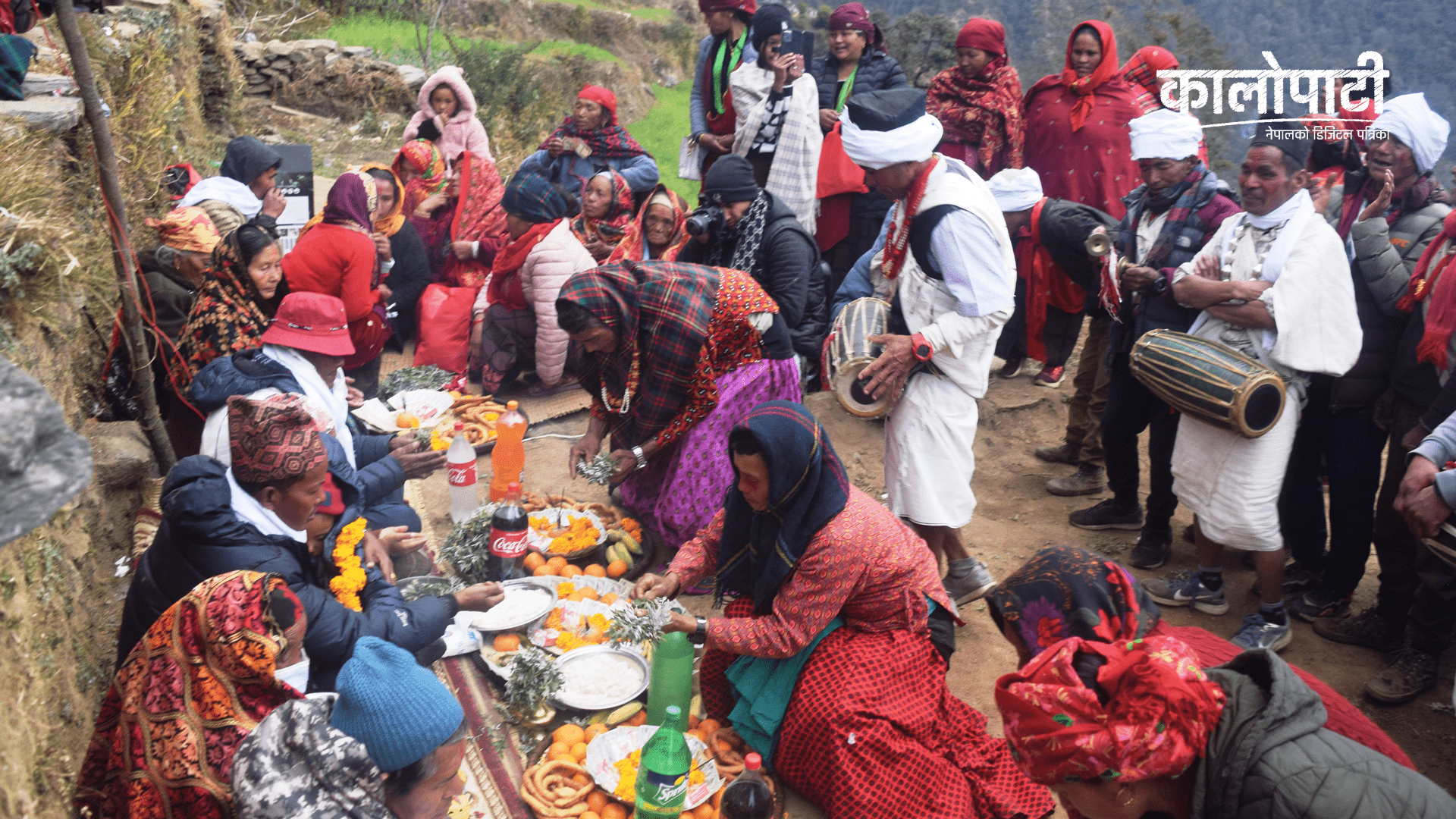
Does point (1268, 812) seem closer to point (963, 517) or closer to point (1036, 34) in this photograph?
point (963, 517)

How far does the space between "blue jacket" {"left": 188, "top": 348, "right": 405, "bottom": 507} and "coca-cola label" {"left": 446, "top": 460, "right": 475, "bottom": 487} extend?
32 cm

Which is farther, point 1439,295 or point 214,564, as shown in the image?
point 1439,295

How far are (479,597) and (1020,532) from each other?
317 cm

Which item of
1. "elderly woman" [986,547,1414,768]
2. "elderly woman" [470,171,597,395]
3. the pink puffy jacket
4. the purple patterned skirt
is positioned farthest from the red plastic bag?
"elderly woman" [986,547,1414,768]

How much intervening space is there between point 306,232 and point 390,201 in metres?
1.29

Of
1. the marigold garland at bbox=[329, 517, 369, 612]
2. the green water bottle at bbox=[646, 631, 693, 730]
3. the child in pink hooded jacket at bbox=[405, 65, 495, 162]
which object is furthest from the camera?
the child in pink hooded jacket at bbox=[405, 65, 495, 162]

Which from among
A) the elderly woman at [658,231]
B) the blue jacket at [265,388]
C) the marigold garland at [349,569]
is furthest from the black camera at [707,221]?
the marigold garland at [349,569]

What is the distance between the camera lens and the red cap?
3.79m

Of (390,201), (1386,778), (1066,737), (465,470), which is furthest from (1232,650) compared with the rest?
(390,201)

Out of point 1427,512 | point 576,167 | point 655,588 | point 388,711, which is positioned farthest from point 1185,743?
point 576,167

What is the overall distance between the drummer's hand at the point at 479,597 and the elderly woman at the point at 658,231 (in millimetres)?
2704

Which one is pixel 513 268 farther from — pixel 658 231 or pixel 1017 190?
pixel 1017 190

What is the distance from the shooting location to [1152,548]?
4844mm

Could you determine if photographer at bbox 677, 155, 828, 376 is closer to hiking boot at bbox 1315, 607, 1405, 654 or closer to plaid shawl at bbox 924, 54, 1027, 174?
plaid shawl at bbox 924, 54, 1027, 174
